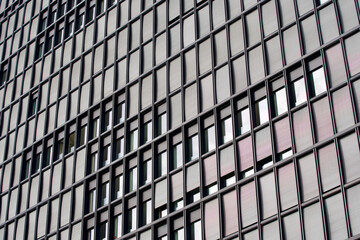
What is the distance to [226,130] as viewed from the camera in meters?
38.2

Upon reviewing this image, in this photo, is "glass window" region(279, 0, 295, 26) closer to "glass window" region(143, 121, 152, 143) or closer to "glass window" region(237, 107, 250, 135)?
"glass window" region(237, 107, 250, 135)

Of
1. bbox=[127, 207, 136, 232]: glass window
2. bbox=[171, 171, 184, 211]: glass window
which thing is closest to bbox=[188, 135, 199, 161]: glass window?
bbox=[171, 171, 184, 211]: glass window

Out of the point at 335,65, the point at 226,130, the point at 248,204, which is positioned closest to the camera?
the point at 335,65

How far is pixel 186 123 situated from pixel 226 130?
99.5 inches

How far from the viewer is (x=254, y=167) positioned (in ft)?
116

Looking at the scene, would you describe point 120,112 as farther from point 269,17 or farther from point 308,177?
point 308,177

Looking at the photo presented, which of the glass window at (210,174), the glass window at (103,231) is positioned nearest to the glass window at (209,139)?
the glass window at (210,174)

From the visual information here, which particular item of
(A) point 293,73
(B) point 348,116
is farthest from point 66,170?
(B) point 348,116

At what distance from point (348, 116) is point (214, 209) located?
7323 millimetres

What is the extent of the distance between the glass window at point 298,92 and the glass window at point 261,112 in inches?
54.1

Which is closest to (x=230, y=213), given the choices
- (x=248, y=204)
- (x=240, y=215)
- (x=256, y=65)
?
(x=240, y=215)

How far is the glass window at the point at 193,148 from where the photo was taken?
1532 inches

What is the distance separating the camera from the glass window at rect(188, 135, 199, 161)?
128 ft

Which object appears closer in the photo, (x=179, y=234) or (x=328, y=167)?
(x=328, y=167)
